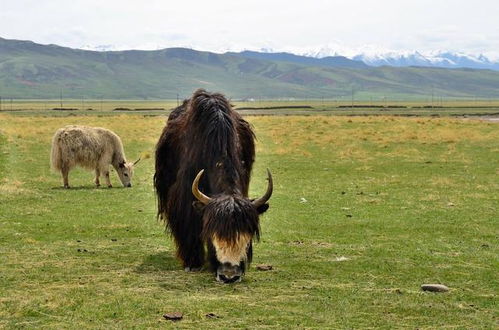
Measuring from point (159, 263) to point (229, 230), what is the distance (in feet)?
8.27

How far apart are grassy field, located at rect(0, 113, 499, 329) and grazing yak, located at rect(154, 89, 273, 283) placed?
0.49 meters

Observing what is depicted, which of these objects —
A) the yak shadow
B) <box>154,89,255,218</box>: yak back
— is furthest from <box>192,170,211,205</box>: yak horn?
the yak shadow

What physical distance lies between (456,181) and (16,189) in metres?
13.6

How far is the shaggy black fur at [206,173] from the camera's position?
27.6 feet

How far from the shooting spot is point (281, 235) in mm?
12734

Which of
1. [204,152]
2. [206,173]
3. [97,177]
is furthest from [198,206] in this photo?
[97,177]

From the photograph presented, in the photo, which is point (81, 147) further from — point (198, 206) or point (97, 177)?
point (198, 206)

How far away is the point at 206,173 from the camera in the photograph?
9414mm

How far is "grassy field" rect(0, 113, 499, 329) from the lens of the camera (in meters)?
7.40

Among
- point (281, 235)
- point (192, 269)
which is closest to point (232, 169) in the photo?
point (192, 269)

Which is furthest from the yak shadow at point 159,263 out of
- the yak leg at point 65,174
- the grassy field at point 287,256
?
the yak leg at point 65,174

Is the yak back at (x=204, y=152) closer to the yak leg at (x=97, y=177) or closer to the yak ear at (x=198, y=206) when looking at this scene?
the yak ear at (x=198, y=206)

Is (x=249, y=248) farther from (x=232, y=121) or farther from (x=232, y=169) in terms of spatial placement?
(x=232, y=121)

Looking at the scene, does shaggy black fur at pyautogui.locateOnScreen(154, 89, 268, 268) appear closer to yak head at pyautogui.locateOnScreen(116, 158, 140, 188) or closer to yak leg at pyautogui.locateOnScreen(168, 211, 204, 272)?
yak leg at pyautogui.locateOnScreen(168, 211, 204, 272)
